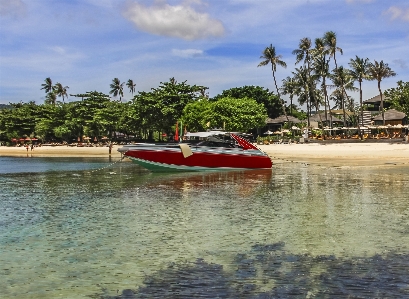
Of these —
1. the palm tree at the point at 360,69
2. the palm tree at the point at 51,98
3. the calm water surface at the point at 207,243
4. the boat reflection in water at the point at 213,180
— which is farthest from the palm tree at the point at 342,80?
the palm tree at the point at 51,98

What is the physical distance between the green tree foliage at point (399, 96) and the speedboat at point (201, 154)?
147 ft

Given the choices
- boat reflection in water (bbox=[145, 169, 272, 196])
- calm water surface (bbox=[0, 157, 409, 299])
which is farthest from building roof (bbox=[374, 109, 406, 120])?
calm water surface (bbox=[0, 157, 409, 299])

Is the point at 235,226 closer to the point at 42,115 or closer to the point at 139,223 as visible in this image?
the point at 139,223

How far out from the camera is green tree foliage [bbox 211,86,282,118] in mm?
89125

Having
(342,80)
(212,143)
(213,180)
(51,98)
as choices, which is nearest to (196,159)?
(212,143)

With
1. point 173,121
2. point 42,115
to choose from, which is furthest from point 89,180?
point 42,115

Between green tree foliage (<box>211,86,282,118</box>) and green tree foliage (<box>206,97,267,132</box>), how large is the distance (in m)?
19.3

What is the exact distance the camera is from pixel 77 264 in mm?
9305

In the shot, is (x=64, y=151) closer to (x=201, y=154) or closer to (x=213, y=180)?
(x=201, y=154)

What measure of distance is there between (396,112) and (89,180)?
6290cm

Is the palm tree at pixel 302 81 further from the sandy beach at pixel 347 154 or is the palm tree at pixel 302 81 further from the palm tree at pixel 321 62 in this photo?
the sandy beach at pixel 347 154

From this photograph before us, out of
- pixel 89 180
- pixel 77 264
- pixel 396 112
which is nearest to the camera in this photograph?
pixel 77 264

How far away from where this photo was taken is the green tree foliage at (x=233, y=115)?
216 feet

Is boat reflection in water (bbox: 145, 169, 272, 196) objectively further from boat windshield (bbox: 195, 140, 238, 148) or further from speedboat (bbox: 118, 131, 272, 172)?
boat windshield (bbox: 195, 140, 238, 148)
